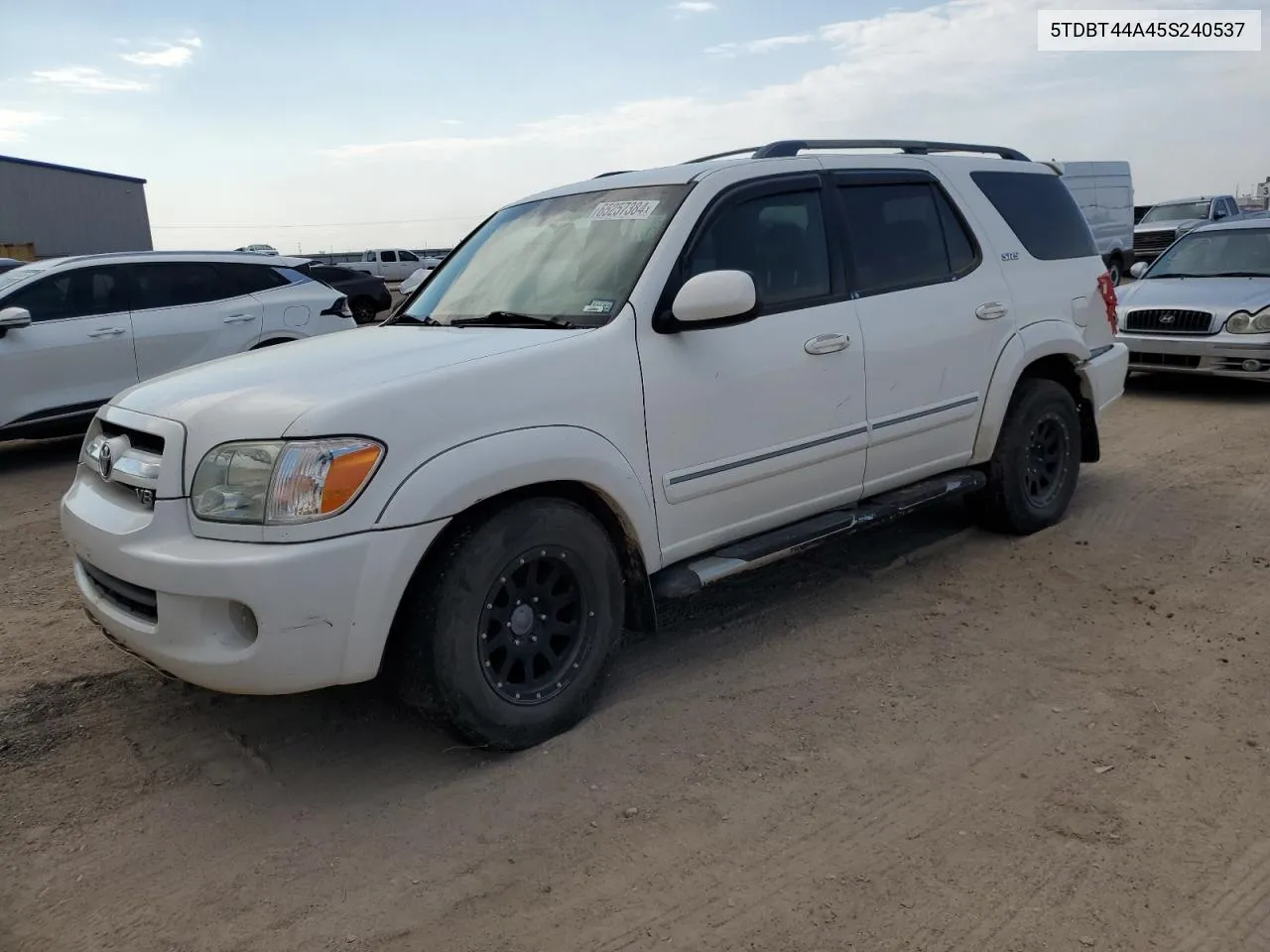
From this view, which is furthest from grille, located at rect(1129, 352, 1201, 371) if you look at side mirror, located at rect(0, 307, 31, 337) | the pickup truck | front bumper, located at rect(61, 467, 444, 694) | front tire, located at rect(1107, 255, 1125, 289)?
the pickup truck

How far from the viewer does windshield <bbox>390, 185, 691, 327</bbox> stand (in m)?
3.86

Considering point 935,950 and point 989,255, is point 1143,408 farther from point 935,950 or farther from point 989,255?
point 935,950

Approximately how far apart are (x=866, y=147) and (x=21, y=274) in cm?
718

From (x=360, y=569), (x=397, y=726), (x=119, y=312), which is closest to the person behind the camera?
(x=360, y=569)

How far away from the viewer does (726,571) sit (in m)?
3.91

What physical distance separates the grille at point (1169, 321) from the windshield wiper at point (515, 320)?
7.80 m

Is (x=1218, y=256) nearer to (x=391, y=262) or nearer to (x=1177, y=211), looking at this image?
(x=1177, y=211)

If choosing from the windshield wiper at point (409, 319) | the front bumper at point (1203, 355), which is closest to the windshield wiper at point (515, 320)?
the windshield wiper at point (409, 319)

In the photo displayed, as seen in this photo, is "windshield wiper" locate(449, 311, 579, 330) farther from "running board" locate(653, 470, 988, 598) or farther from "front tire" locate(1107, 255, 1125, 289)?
"front tire" locate(1107, 255, 1125, 289)

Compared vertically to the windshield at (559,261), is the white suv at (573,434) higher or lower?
lower

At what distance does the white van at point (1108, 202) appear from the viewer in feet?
71.1

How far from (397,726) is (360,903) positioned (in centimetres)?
98

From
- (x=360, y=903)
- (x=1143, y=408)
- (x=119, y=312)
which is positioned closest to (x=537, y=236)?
(x=360, y=903)

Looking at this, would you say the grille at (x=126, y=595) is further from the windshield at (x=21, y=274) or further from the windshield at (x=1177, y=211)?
the windshield at (x=1177, y=211)
